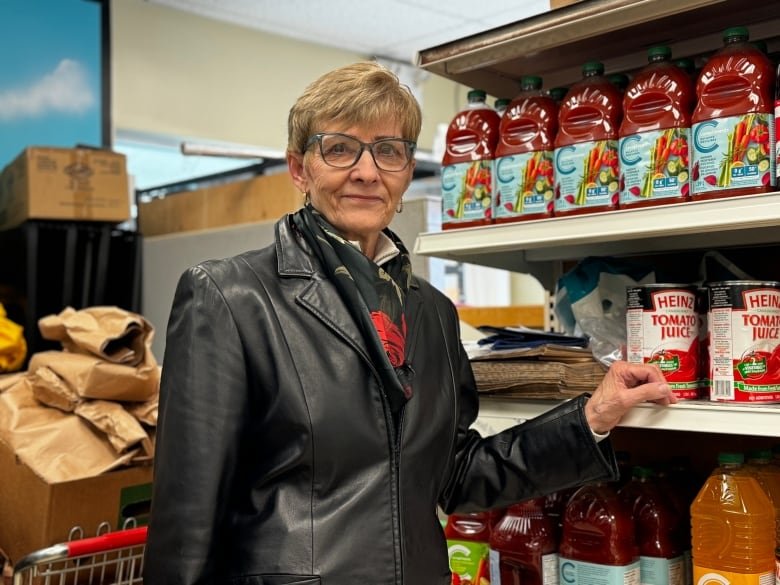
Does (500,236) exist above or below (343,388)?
above

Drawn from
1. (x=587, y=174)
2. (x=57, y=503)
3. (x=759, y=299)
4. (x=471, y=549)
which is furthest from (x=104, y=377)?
(x=759, y=299)

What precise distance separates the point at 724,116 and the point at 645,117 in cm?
14

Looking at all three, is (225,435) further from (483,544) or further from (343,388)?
(483,544)

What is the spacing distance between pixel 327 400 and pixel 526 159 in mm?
629

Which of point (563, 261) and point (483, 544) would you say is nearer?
point (483, 544)

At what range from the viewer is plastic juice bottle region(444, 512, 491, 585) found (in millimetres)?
1855

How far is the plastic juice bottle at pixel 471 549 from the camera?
186cm

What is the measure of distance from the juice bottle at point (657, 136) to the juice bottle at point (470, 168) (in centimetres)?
29

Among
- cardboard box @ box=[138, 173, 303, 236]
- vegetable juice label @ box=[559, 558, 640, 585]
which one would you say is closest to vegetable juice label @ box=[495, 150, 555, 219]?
vegetable juice label @ box=[559, 558, 640, 585]

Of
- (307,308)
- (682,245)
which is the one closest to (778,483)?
(682,245)

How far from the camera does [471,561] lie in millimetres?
1865

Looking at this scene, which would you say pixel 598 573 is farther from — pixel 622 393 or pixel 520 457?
pixel 622 393

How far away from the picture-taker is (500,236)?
163 cm

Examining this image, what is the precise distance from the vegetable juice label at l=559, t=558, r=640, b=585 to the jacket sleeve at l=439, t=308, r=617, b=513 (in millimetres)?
163
